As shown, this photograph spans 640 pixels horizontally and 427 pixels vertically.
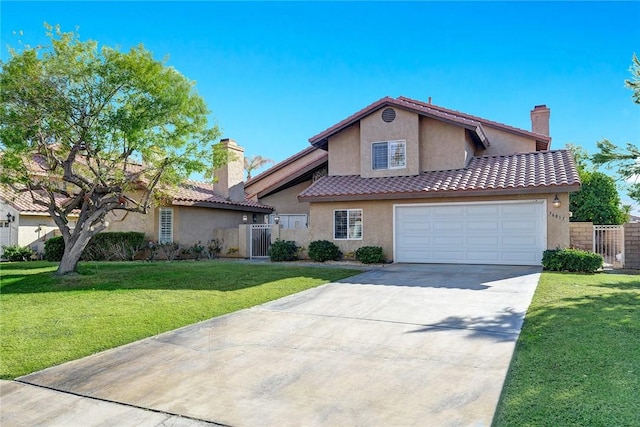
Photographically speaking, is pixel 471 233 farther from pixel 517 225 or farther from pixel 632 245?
pixel 632 245

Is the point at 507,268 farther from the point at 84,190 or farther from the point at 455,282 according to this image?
the point at 84,190

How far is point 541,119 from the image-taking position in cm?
2278

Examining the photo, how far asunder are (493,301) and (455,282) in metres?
2.82

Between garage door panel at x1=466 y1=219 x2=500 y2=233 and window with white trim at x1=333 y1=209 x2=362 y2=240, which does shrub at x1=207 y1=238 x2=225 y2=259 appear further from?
garage door panel at x1=466 y1=219 x2=500 y2=233

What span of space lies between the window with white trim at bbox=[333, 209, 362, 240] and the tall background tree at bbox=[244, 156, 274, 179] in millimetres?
30633

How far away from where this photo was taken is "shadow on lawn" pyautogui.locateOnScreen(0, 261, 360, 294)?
1197 cm

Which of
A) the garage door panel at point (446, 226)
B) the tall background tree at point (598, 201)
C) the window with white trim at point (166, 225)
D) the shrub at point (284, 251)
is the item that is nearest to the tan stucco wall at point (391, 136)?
the garage door panel at point (446, 226)

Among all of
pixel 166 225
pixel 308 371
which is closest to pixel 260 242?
pixel 166 225

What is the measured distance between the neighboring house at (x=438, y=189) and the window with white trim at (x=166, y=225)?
727 centimetres

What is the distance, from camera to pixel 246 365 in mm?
5781

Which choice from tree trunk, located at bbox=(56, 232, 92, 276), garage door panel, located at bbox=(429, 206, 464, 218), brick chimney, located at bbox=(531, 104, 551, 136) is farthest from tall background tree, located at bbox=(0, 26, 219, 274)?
brick chimney, located at bbox=(531, 104, 551, 136)

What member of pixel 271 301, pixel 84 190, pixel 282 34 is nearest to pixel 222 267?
pixel 84 190

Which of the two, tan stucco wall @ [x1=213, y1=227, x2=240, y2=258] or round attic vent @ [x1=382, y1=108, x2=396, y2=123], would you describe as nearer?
round attic vent @ [x1=382, y1=108, x2=396, y2=123]

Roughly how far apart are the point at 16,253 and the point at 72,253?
11.0 meters
